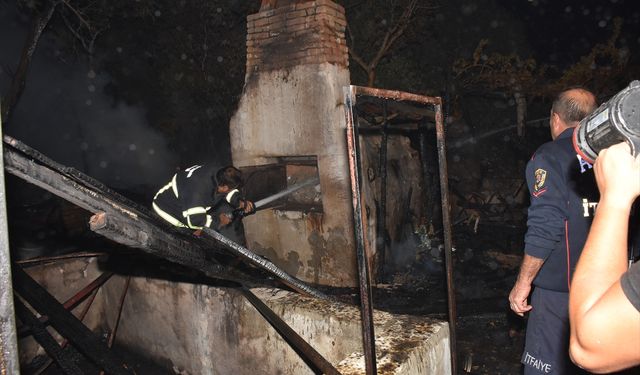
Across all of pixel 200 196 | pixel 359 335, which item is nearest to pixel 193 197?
pixel 200 196

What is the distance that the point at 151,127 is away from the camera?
14734mm

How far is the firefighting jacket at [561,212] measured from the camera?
239 cm

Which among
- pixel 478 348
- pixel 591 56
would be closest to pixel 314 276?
pixel 478 348

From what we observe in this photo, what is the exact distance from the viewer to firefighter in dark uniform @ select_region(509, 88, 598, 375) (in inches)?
94.1

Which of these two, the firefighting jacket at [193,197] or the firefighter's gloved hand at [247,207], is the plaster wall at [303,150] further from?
the firefighting jacket at [193,197]

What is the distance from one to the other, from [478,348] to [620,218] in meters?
3.99

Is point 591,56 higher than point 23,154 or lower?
higher

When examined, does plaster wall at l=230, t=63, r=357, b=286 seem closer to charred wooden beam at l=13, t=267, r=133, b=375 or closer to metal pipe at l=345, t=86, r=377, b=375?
charred wooden beam at l=13, t=267, r=133, b=375

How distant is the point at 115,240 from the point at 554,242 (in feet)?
8.12

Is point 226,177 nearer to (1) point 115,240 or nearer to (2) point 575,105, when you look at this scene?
(1) point 115,240

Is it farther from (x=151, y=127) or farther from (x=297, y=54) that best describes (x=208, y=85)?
(x=297, y=54)

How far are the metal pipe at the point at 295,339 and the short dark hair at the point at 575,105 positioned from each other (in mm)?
2196

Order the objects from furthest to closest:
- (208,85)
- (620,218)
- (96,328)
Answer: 1. (208,85)
2. (96,328)
3. (620,218)

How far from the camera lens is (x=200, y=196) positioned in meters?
5.22
